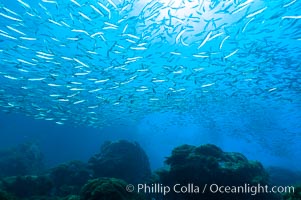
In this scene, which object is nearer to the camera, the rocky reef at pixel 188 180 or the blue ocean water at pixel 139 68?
the rocky reef at pixel 188 180

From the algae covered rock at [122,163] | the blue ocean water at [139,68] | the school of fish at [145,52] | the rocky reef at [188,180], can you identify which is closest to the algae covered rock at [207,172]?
the rocky reef at [188,180]

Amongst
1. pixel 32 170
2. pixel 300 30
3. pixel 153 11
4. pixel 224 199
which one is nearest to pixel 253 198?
pixel 224 199

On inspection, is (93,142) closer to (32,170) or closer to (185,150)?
(32,170)

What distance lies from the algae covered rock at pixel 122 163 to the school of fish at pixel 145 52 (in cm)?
294

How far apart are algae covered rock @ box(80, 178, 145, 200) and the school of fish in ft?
20.9

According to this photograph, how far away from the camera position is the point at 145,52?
21375 mm

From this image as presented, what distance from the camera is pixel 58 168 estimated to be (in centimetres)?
1412

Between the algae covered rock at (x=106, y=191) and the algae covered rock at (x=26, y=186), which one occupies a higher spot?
the algae covered rock at (x=106, y=191)

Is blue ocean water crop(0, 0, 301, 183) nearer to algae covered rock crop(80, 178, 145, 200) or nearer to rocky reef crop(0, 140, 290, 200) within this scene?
rocky reef crop(0, 140, 290, 200)

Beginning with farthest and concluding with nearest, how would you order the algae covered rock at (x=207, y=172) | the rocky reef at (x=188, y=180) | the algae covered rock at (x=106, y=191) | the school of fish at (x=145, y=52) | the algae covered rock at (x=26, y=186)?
the school of fish at (x=145, y=52) < the algae covered rock at (x=26, y=186) < the algae covered rock at (x=207, y=172) < the rocky reef at (x=188, y=180) < the algae covered rock at (x=106, y=191)

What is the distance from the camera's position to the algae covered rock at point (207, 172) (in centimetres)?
921

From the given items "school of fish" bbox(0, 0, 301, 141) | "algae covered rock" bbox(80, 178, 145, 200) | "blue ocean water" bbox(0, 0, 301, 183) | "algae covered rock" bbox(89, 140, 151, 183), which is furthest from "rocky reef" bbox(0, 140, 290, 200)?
"school of fish" bbox(0, 0, 301, 141)

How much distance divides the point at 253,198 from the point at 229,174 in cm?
149

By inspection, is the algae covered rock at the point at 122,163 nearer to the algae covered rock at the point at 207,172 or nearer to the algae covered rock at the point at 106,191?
the algae covered rock at the point at 207,172
